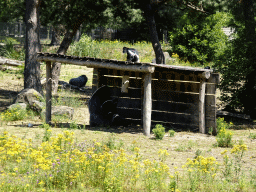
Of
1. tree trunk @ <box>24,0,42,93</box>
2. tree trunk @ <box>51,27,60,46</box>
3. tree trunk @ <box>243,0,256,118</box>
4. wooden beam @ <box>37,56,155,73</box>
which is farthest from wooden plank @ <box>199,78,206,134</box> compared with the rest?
tree trunk @ <box>51,27,60,46</box>

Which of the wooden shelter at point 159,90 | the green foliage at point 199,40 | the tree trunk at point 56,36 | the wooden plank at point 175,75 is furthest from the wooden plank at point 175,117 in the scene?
the tree trunk at point 56,36

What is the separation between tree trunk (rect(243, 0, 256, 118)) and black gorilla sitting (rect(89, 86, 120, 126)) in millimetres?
4621

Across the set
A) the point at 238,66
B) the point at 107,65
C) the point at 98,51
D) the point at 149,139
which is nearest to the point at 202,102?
the point at 149,139

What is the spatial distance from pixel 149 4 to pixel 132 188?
10719mm

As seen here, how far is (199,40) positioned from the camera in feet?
70.1

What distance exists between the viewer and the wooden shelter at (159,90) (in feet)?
30.8

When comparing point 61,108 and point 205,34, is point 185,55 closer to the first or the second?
point 205,34

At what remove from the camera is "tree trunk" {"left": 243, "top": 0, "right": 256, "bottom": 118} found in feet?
38.9

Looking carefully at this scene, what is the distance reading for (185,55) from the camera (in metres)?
21.5

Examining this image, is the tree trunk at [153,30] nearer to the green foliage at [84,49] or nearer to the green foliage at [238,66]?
the green foliage at [238,66]

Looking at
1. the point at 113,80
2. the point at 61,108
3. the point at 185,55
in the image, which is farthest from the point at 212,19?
the point at 61,108

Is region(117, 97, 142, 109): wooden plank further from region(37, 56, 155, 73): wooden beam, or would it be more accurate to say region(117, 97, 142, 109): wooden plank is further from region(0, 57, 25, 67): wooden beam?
region(0, 57, 25, 67): wooden beam

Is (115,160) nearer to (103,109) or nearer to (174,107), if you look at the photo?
(103,109)

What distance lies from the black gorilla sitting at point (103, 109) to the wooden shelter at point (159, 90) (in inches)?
12.0
